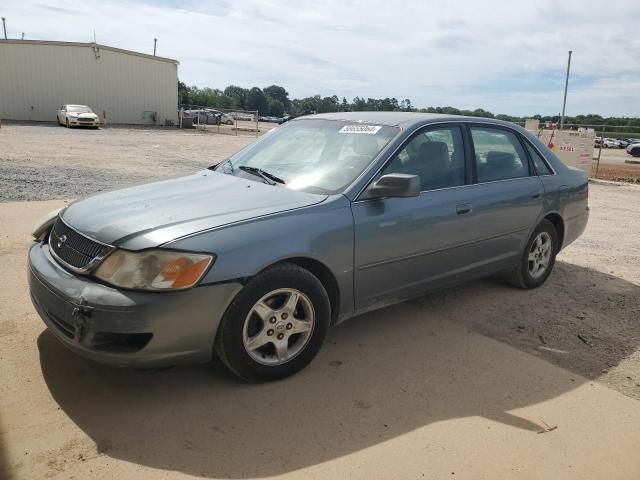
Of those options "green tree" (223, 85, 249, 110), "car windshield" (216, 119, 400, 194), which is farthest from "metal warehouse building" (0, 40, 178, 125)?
"green tree" (223, 85, 249, 110)

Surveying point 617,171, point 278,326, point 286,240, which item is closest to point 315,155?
point 286,240

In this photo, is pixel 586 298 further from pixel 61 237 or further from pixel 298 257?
pixel 61 237

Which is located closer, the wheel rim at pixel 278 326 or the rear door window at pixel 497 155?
the wheel rim at pixel 278 326

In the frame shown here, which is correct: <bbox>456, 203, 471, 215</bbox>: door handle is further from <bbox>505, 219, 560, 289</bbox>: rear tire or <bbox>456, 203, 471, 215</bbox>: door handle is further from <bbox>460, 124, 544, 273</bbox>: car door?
<bbox>505, 219, 560, 289</bbox>: rear tire

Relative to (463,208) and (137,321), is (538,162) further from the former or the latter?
(137,321)

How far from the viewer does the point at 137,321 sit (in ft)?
8.50

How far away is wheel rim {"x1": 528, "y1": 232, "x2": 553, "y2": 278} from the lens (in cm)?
496

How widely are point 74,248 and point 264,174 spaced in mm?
1391

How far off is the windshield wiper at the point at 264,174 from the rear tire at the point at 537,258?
8.22 feet

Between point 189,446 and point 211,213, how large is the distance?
49.2 inches

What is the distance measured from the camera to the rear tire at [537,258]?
4867mm

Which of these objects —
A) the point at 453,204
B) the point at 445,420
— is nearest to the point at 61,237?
the point at 445,420

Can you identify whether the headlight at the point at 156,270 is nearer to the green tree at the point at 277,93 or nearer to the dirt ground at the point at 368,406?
the dirt ground at the point at 368,406

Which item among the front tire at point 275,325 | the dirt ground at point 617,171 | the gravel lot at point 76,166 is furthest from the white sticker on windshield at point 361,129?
the dirt ground at point 617,171
